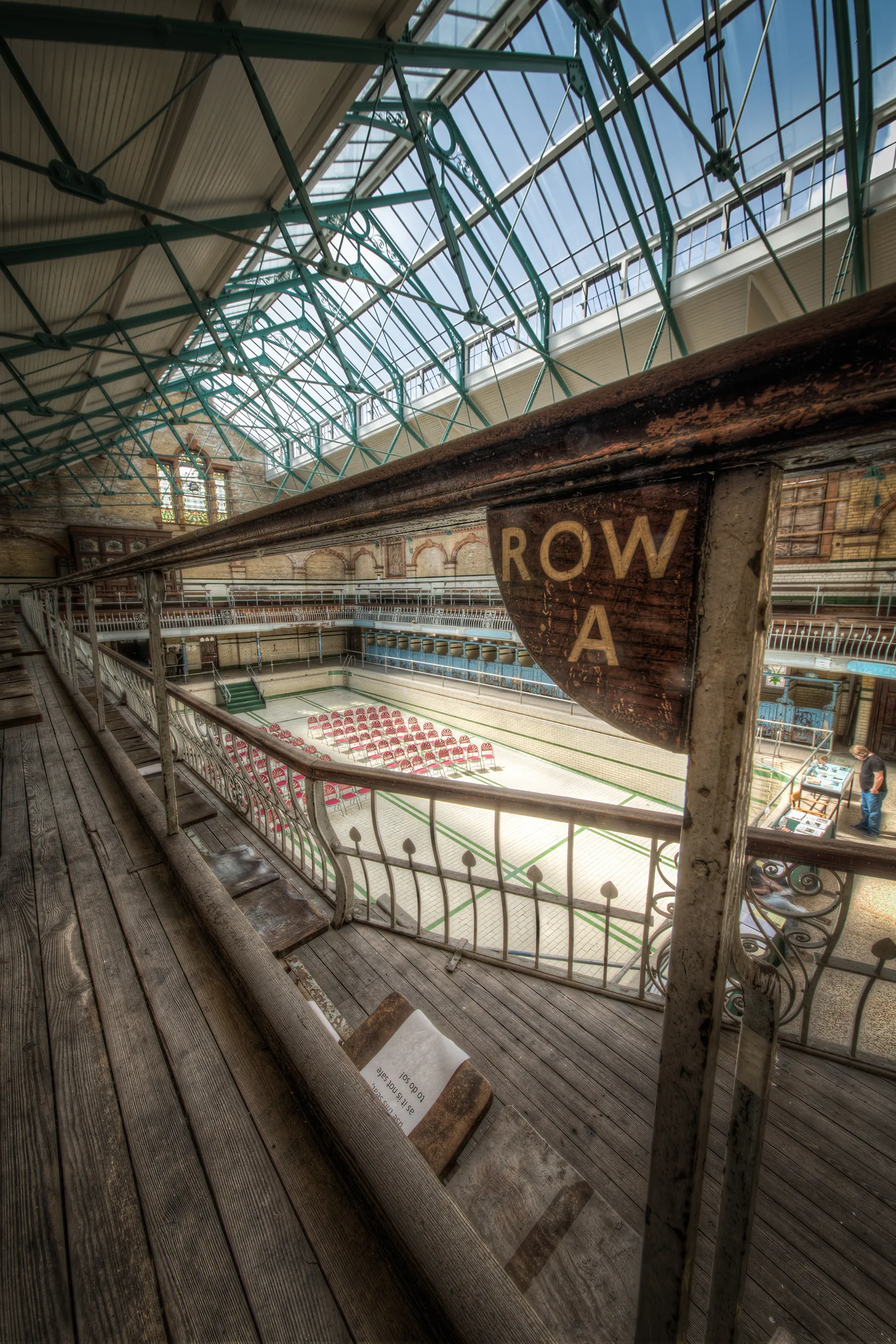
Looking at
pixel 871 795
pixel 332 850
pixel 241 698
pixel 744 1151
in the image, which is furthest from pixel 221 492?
pixel 744 1151

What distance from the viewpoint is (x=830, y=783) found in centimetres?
636

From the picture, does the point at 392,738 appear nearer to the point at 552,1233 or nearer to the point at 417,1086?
the point at 417,1086

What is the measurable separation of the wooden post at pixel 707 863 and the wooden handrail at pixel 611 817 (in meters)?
0.59

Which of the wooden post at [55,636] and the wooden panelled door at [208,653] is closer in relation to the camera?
the wooden post at [55,636]

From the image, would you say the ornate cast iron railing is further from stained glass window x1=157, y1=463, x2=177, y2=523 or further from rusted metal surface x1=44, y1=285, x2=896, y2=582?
stained glass window x1=157, y1=463, x2=177, y2=523

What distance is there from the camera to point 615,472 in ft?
1.37

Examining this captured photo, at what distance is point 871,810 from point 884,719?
12.9 ft

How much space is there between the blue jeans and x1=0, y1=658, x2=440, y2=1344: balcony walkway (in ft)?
24.7

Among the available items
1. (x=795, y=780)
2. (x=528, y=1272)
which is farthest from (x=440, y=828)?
(x=528, y=1272)

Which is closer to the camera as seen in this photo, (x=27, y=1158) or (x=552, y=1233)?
(x=27, y=1158)

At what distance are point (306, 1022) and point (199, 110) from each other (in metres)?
6.77

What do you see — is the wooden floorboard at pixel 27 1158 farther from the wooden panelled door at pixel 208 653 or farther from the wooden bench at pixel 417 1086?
the wooden panelled door at pixel 208 653

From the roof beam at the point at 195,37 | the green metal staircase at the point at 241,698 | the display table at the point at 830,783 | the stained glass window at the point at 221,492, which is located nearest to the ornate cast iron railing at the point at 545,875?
the display table at the point at 830,783

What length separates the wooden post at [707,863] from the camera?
0.37 meters
